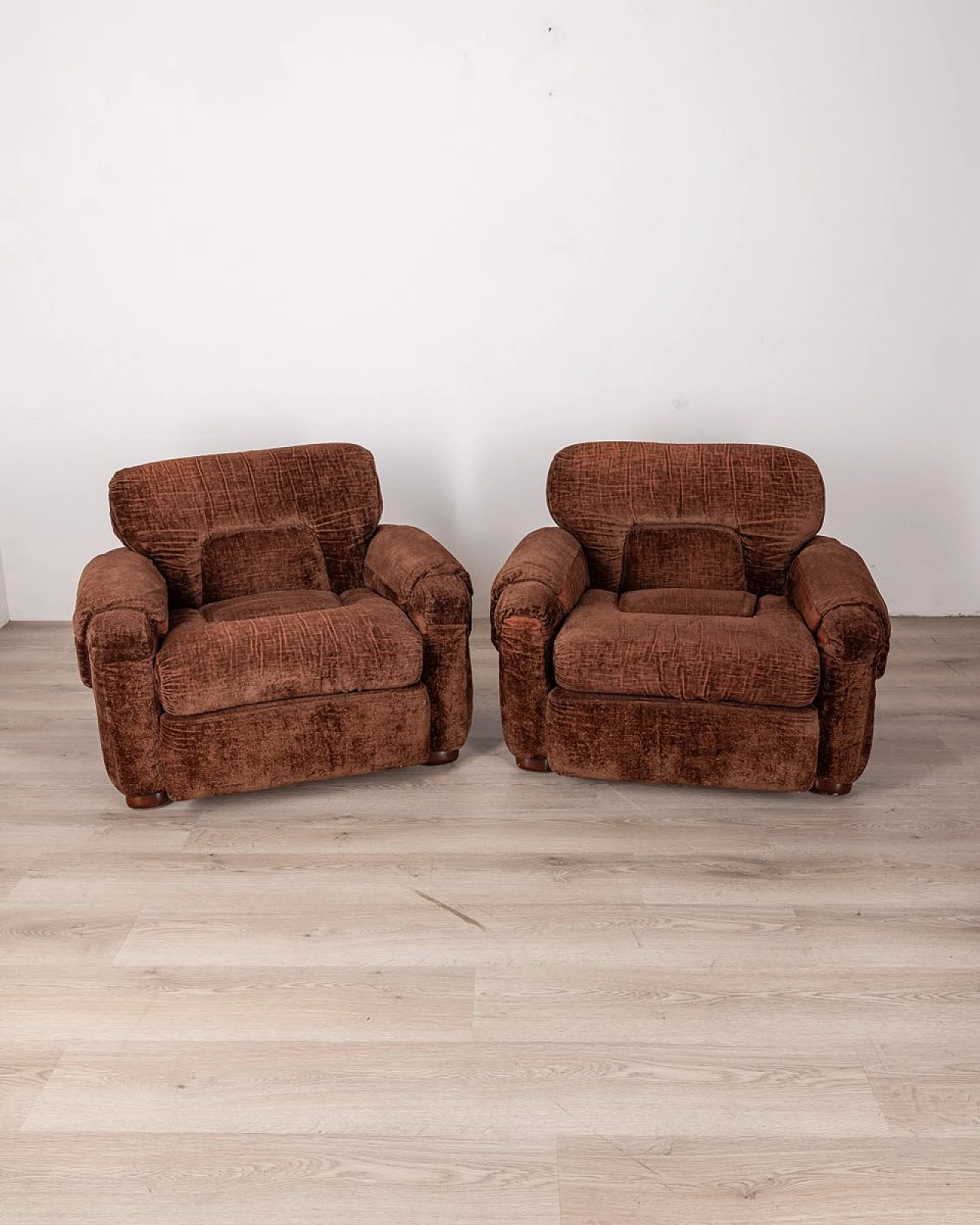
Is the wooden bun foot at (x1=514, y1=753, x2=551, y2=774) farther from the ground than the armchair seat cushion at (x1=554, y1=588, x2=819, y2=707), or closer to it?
closer to it

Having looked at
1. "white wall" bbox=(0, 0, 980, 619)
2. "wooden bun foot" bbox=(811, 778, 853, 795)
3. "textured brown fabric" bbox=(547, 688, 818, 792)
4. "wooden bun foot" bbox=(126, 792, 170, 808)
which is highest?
"white wall" bbox=(0, 0, 980, 619)

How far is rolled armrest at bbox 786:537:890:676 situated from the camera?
9.59 feet

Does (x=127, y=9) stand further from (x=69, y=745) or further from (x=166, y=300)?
(x=69, y=745)

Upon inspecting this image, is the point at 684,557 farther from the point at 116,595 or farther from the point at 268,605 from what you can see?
the point at 116,595

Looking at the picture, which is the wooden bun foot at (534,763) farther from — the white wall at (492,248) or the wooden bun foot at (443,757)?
the white wall at (492,248)

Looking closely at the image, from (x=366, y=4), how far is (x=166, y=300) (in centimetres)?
124

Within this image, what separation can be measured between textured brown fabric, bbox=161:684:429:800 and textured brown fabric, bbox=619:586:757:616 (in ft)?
2.37

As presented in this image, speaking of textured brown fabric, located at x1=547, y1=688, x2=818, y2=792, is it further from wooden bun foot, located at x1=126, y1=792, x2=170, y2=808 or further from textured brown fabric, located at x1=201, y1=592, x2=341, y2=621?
wooden bun foot, located at x1=126, y1=792, x2=170, y2=808

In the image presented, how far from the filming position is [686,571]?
3.55 m

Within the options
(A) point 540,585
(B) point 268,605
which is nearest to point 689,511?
(A) point 540,585

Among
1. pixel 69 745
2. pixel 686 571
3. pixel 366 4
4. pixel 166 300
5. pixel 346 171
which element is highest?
pixel 366 4

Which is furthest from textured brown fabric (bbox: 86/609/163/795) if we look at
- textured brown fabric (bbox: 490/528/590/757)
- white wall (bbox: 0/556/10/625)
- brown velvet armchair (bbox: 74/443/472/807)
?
white wall (bbox: 0/556/10/625)

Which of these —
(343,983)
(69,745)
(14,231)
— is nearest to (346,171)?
(14,231)

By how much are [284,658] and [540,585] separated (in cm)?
71
